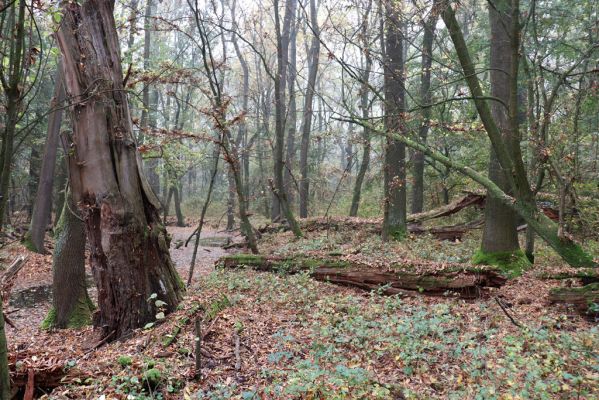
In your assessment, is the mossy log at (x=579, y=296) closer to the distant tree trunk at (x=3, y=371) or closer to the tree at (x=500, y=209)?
the tree at (x=500, y=209)

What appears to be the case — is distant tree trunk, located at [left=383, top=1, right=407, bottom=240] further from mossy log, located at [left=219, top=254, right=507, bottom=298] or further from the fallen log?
mossy log, located at [left=219, top=254, right=507, bottom=298]

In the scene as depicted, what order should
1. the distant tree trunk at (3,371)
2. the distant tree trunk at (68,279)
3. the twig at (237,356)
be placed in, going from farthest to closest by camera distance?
the distant tree trunk at (68,279), the twig at (237,356), the distant tree trunk at (3,371)

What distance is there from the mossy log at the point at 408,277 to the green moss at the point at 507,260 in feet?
3.13

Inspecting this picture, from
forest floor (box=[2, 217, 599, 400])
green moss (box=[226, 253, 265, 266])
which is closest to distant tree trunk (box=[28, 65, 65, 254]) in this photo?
forest floor (box=[2, 217, 599, 400])

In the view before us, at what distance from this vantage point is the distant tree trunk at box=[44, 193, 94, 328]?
7.68 meters

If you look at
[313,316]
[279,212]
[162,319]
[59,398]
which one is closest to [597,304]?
[313,316]

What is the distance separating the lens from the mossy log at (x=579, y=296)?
5418 mm

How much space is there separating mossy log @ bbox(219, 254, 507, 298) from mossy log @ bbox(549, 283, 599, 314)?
0.95 m

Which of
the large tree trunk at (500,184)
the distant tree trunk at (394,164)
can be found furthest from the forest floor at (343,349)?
the distant tree trunk at (394,164)

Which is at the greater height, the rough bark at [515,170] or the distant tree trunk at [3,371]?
the rough bark at [515,170]

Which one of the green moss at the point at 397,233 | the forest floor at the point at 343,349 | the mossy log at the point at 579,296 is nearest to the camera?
the forest floor at the point at 343,349

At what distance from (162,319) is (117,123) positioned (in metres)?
2.90

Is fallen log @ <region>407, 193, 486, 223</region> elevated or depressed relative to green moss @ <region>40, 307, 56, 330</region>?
elevated

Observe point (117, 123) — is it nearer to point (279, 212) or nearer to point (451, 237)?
point (451, 237)
